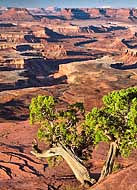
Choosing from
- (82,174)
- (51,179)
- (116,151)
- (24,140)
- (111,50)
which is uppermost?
(116,151)

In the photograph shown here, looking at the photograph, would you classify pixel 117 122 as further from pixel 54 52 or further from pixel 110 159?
pixel 54 52

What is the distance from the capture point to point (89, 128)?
27.4 meters

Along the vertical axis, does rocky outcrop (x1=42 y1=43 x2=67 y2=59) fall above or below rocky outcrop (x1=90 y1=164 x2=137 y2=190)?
below

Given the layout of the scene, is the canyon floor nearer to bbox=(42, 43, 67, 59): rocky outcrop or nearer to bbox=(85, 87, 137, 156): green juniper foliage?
bbox=(42, 43, 67, 59): rocky outcrop

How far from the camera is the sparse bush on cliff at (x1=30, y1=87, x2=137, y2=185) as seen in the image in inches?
1016

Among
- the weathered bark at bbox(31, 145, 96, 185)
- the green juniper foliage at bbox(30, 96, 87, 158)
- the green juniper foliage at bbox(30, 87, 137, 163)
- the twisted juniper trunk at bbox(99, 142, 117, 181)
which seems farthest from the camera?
the weathered bark at bbox(31, 145, 96, 185)

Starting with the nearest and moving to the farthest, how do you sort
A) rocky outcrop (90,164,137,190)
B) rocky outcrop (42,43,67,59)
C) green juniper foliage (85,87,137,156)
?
rocky outcrop (90,164,137,190), green juniper foliage (85,87,137,156), rocky outcrop (42,43,67,59)

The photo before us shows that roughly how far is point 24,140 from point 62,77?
6652 centimetres

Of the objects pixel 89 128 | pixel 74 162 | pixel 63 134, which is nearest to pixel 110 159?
pixel 74 162

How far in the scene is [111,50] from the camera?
17288 cm

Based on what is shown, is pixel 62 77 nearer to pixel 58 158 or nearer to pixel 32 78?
pixel 32 78

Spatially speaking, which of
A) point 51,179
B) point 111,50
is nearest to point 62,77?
point 111,50

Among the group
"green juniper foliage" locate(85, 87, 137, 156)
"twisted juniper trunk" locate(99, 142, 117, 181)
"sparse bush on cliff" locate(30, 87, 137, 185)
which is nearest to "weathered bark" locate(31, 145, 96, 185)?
"sparse bush on cliff" locate(30, 87, 137, 185)

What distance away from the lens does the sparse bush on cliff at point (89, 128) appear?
25.8 m
